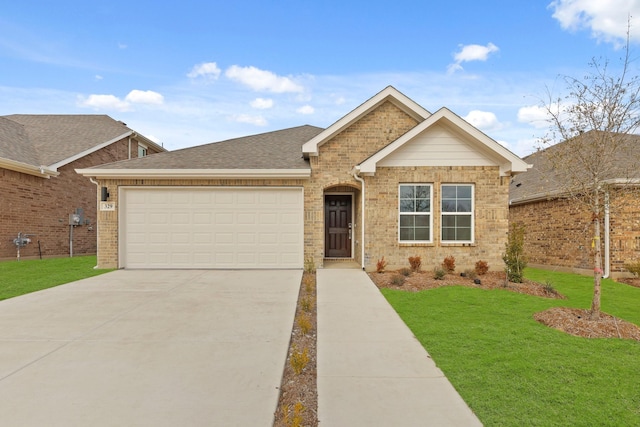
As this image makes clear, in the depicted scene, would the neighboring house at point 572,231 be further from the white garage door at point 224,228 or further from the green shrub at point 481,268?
the white garage door at point 224,228

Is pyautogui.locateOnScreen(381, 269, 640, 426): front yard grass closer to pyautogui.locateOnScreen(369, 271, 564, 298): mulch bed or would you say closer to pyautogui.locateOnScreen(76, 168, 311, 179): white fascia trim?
pyautogui.locateOnScreen(369, 271, 564, 298): mulch bed

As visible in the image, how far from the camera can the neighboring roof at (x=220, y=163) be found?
10.3m

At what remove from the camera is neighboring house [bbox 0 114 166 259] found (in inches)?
506

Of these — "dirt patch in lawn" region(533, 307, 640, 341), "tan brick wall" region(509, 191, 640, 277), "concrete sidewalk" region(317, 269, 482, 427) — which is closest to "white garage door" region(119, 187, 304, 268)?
"concrete sidewalk" region(317, 269, 482, 427)

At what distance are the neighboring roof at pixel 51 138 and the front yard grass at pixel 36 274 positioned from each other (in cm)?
391

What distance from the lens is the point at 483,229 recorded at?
1009cm

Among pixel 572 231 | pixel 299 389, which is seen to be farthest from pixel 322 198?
pixel 572 231

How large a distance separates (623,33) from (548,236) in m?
7.88

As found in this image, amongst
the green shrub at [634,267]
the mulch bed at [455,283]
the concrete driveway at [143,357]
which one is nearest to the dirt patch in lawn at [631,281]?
the green shrub at [634,267]

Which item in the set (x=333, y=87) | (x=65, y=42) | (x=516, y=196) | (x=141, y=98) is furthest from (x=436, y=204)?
(x=141, y=98)

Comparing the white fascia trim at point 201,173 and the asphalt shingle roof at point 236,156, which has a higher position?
the asphalt shingle roof at point 236,156

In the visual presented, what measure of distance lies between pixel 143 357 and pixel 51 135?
61.2 feet

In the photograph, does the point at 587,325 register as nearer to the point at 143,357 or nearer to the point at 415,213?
the point at 415,213

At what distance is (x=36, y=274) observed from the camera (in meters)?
9.88
